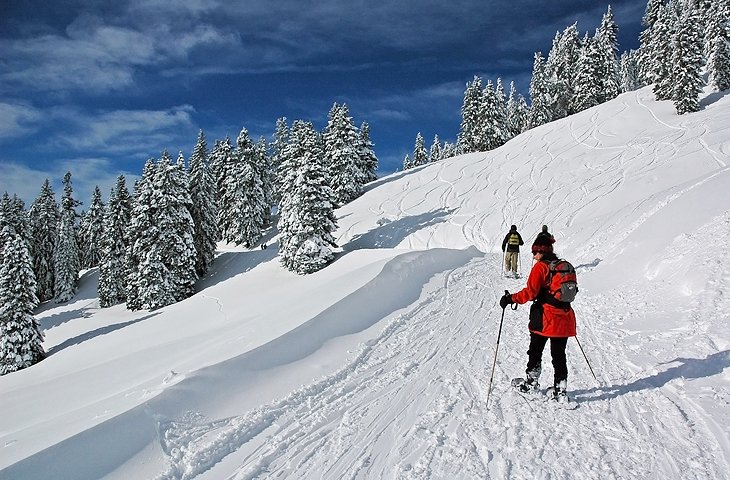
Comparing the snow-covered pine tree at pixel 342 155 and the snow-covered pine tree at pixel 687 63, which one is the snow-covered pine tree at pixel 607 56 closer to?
the snow-covered pine tree at pixel 687 63

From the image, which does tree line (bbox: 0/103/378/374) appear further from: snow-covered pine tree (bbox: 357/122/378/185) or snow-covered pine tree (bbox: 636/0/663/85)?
snow-covered pine tree (bbox: 636/0/663/85)

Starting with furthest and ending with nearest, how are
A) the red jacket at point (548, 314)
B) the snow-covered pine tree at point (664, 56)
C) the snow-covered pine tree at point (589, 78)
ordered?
the snow-covered pine tree at point (589, 78)
the snow-covered pine tree at point (664, 56)
the red jacket at point (548, 314)

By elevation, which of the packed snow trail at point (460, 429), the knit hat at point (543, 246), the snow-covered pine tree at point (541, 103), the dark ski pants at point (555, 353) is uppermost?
the snow-covered pine tree at point (541, 103)

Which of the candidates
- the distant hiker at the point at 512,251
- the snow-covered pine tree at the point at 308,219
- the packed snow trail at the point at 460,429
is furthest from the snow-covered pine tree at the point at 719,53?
the packed snow trail at the point at 460,429

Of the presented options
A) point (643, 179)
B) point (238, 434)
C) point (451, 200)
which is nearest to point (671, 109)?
point (643, 179)

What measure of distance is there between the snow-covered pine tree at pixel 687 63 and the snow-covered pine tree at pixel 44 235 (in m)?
70.8

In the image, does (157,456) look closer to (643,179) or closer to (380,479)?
(380,479)

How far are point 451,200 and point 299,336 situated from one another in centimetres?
2963

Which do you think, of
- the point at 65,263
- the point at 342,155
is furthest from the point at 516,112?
the point at 65,263

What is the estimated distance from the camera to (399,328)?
9219mm

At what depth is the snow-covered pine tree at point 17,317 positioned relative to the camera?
24047mm

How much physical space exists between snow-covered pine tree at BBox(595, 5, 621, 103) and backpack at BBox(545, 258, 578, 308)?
2365 inches

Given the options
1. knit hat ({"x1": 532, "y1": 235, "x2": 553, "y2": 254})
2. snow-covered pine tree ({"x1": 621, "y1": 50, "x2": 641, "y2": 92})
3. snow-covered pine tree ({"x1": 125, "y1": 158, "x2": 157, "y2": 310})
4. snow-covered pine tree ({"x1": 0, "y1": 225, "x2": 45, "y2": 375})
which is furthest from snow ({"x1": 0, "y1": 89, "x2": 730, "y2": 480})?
snow-covered pine tree ({"x1": 621, "y1": 50, "x2": 641, "y2": 92})

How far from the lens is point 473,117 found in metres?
56.2
